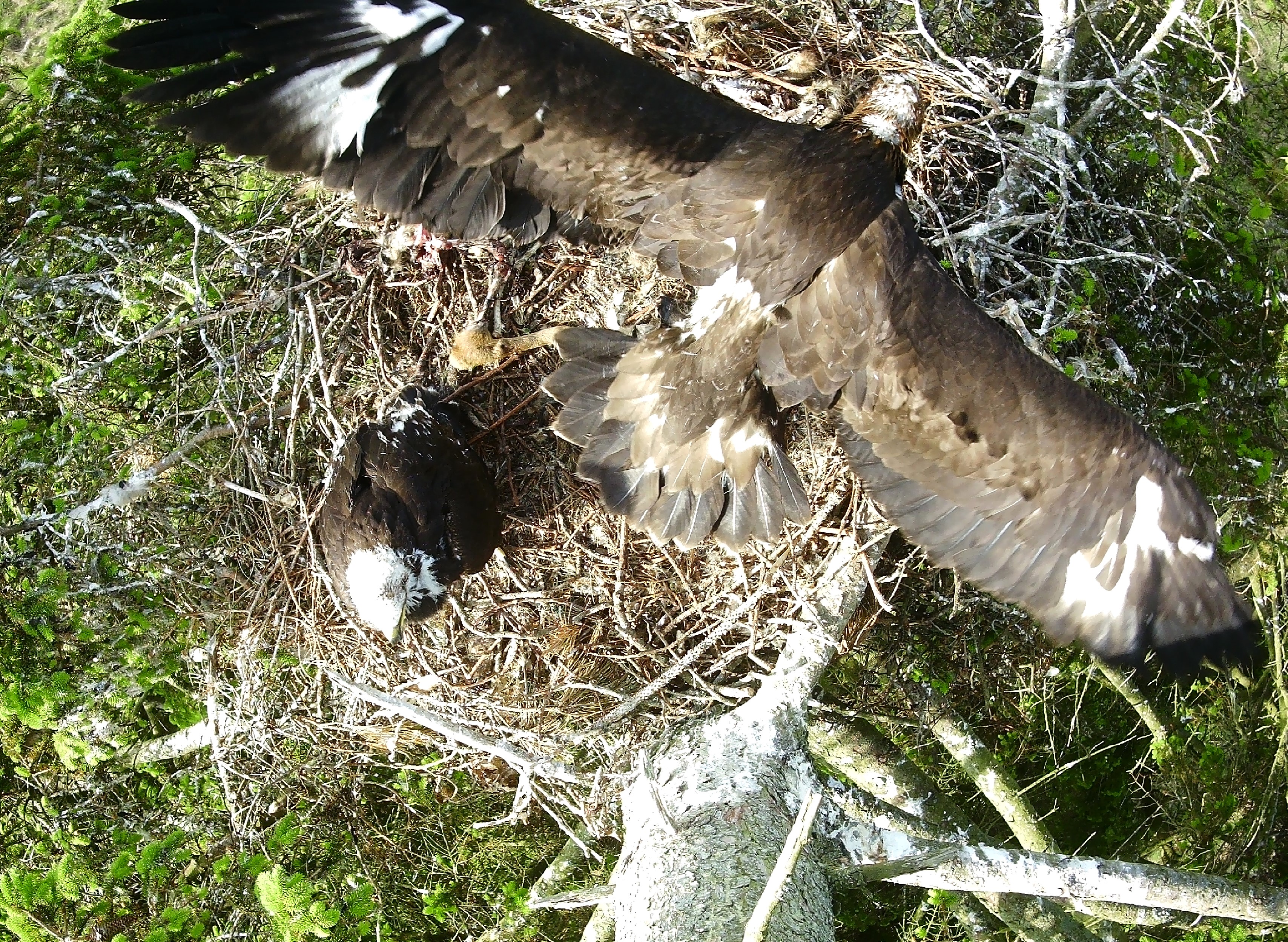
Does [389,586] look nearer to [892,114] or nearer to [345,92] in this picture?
[345,92]

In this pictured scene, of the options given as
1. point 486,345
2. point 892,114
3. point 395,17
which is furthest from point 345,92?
point 892,114

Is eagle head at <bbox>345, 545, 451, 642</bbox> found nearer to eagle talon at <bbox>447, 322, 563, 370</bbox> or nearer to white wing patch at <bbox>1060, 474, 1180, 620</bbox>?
eagle talon at <bbox>447, 322, 563, 370</bbox>

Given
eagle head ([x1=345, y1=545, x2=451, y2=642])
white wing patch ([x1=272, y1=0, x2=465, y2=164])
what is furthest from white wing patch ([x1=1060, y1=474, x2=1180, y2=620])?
white wing patch ([x1=272, y1=0, x2=465, y2=164])

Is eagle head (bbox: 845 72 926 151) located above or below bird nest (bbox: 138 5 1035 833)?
above

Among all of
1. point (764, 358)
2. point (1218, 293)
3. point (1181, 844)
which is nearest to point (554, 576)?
point (764, 358)

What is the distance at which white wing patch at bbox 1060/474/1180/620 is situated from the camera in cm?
285

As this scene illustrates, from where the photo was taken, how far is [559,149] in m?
2.96

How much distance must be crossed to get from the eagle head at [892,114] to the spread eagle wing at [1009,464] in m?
0.25

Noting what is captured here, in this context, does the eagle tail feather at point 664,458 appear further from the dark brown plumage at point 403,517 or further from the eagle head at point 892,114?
the eagle head at point 892,114

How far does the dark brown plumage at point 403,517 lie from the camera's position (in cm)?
311

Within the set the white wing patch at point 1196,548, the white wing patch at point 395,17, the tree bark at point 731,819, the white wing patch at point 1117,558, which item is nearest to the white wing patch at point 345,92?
the white wing patch at point 395,17

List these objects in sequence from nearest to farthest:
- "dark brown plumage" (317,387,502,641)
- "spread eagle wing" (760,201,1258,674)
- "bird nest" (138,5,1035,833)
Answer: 1. "spread eagle wing" (760,201,1258,674)
2. "dark brown plumage" (317,387,502,641)
3. "bird nest" (138,5,1035,833)

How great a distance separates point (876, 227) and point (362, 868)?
321 centimetres

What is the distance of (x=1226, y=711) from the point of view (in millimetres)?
4094
